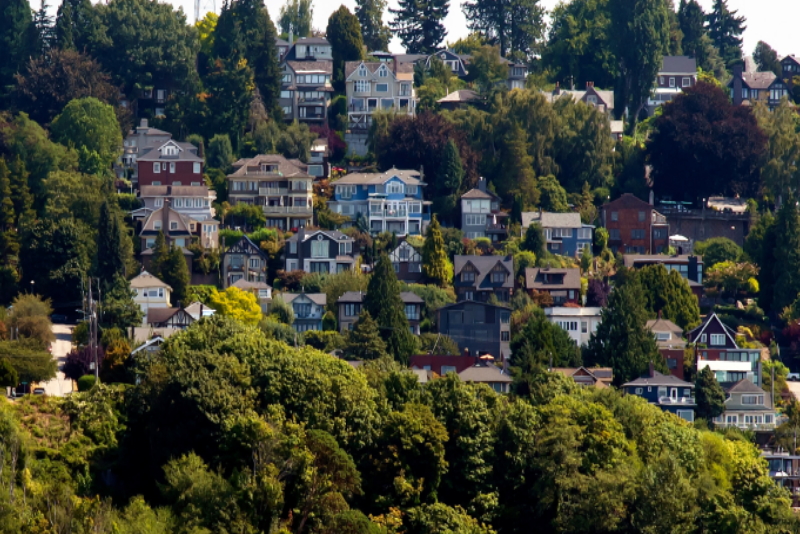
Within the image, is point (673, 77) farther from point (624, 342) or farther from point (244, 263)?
point (624, 342)

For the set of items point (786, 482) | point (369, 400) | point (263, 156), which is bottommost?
point (786, 482)

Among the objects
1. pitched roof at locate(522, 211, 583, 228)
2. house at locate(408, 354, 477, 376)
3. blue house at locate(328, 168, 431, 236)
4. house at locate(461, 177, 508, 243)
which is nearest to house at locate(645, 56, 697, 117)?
pitched roof at locate(522, 211, 583, 228)

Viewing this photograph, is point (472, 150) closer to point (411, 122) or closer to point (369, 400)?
point (411, 122)

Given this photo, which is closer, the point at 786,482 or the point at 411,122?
the point at 786,482

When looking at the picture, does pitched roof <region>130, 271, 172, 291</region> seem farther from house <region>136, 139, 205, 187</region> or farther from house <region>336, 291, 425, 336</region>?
house <region>136, 139, 205, 187</region>

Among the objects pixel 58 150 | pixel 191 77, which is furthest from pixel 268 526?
pixel 191 77

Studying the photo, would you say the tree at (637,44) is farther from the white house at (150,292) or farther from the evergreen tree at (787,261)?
→ the white house at (150,292)

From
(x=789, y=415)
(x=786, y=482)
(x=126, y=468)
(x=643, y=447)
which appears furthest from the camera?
(x=789, y=415)
